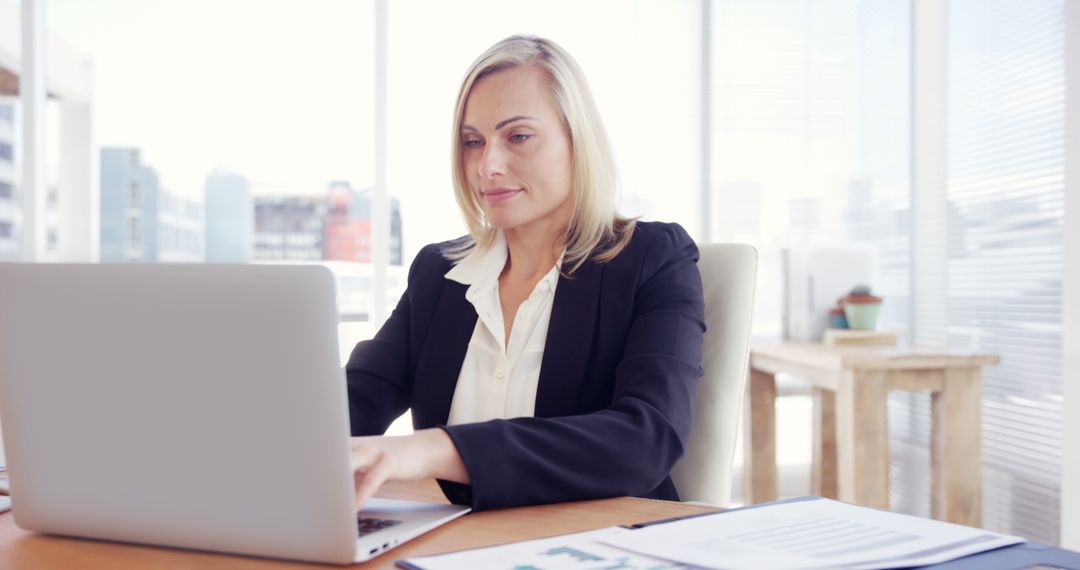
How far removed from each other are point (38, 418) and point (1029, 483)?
8.58ft

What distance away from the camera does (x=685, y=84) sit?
3.53 metres

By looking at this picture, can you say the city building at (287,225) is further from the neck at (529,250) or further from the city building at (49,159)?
the neck at (529,250)

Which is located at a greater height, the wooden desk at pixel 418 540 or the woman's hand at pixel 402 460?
the woman's hand at pixel 402 460

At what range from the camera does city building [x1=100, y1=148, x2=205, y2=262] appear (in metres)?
3.64

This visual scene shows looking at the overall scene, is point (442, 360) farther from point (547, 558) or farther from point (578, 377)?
point (547, 558)

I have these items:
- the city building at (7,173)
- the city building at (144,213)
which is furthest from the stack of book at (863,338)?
the city building at (7,173)

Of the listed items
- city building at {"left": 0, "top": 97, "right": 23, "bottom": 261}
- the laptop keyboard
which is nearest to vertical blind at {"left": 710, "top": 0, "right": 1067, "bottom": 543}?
the laptop keyboard

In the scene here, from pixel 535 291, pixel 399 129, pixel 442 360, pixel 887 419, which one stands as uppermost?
pixel 399 129

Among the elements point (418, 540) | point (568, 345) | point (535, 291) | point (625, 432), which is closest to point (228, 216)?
point (535, 291)

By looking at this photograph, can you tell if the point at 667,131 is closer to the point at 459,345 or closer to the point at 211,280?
the point at 459,345

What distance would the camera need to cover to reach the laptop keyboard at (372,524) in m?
0.78

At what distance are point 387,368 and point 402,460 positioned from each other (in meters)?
0.66

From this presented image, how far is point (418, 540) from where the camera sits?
0.78 meters

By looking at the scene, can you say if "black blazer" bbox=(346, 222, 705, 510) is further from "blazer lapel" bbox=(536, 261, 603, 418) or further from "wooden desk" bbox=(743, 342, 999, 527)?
"wooden desk" bbox=(743, 342, 999, 527)
